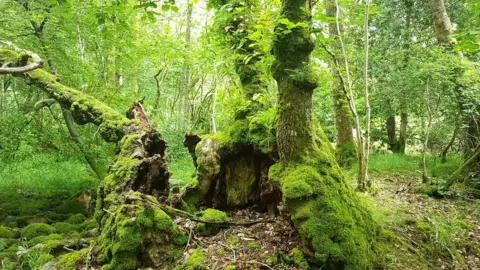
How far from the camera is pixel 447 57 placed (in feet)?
21.1

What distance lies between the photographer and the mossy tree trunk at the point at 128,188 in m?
3.70

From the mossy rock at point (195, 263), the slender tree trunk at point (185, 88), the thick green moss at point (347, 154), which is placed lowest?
the mossy rock at point (195, 263)

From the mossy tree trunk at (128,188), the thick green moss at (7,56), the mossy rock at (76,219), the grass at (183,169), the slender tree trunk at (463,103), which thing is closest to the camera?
the mossy tree trunk at (128,188)

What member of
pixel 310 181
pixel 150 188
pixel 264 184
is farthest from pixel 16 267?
pixel 310 181

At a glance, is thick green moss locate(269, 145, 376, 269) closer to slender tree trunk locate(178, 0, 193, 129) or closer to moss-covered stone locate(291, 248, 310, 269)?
moss-covered stone locate(291, 248, 310, 269)

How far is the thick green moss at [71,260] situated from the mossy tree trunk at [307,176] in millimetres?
2515

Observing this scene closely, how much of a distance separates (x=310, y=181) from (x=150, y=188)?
94.0 inches

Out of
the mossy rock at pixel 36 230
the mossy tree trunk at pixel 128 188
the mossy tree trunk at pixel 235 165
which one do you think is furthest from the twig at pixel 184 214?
the mossy rock at pixel 36 230

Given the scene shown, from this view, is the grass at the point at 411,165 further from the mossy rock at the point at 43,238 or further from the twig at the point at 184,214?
the mossy rock at the point at 43,238

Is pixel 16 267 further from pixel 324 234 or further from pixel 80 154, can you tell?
pixel 324 234

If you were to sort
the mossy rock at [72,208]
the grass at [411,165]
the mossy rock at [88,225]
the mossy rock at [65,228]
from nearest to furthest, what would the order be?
1. the mossy rock at [65,228]
2. the mossy rock at [88,225]
3. the mossy rock at [72,208]
4. the grass at [411,165]

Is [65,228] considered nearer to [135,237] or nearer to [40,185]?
[135,237]

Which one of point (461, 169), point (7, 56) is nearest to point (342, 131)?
point (461, 169)

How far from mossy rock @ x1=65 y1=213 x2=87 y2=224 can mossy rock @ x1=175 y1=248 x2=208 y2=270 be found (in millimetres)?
3538
